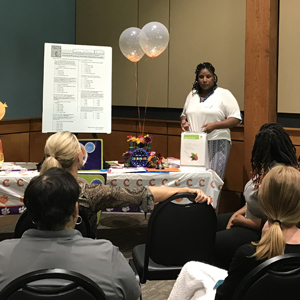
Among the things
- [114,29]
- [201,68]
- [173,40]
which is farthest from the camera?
[114,29]

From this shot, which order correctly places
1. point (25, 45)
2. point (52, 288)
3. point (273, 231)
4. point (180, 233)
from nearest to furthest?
point (52, 288)
point (273, 231)
point (180, 233)
point (25, 45)

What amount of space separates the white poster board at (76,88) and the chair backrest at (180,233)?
1742mm

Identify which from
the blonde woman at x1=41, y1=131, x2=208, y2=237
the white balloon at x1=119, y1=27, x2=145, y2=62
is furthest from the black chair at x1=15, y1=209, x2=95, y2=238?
the white balloon at x1=119, y1=27, x2=145, y2=62

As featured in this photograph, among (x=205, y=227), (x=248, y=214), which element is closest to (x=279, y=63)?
(x=248, y=214)

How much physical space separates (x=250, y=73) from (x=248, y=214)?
2451mm

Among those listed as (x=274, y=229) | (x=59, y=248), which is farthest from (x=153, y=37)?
(x=59, y=248)

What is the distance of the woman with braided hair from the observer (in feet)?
8.10

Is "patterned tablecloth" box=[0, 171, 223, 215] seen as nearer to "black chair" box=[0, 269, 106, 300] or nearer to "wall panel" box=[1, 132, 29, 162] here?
"black chair" box=[0, 269, 106, 300]

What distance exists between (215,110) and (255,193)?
1.92m

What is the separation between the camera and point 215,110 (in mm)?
4305

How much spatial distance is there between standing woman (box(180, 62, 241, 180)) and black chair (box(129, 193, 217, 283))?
199 cm

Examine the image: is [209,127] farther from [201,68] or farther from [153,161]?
[153,161]

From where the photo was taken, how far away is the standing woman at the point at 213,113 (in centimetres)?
427

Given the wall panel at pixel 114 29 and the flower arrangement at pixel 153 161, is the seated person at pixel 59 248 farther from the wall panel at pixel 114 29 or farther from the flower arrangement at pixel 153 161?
the wall panel at pixel 114 29
